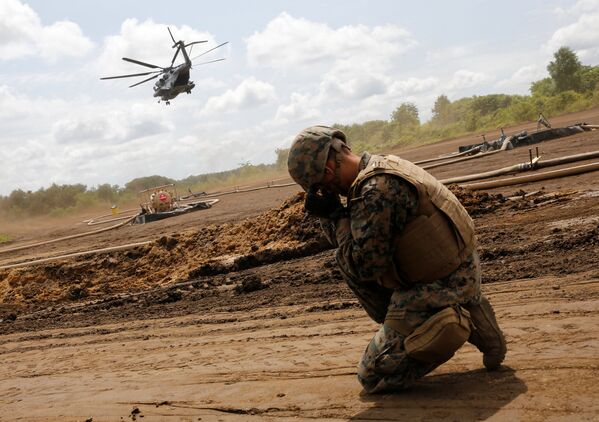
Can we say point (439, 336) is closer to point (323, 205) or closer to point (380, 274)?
point (380, 274)

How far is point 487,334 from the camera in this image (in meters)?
4.01

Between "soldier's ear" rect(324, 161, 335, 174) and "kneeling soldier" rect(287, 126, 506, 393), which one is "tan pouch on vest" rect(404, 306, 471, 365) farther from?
"soldier's ear" rect(324, 161, 335, 174)

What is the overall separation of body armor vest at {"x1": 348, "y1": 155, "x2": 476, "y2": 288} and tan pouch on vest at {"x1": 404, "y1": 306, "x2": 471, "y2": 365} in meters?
0.23

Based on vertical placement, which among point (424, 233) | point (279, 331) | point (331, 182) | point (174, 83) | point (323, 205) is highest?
point (174, 83)

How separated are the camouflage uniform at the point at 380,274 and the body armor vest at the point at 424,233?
5cm

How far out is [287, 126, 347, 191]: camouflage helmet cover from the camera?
3.84 metres

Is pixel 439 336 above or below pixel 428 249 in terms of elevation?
below

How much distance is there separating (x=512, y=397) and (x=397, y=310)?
75 centimetres

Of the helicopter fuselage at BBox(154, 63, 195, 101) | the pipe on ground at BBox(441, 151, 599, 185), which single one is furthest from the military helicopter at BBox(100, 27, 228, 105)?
the pipe on ground at BBox(441, 151, 599, 185)

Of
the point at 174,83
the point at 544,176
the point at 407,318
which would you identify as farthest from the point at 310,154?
the point at 174,83

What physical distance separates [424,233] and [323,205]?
1.90ft

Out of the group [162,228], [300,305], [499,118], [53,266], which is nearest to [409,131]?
[499,118]

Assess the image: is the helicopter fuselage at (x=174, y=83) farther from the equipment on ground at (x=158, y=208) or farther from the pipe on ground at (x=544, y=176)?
the pipe on ground at (x=544, y=176)

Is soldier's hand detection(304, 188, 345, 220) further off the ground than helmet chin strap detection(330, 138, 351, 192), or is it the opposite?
helmet chin strap detection(330, 138, 351, 192)
